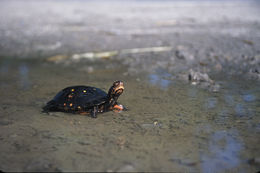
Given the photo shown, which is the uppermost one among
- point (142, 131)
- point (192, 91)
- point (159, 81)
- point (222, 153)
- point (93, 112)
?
→ point (159, 81)

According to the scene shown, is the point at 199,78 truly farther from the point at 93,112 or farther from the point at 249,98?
the point at 93,112

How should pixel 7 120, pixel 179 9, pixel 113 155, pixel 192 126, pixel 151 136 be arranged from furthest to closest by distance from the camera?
pixel 179 9 < pixel 7 120 < pixel 192 126 < pixel 151 136 < pixel 113 155

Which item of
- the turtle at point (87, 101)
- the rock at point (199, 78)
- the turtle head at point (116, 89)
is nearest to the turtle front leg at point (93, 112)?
the turtle at point (87, 101)

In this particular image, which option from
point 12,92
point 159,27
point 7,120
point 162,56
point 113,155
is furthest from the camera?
point 159,27

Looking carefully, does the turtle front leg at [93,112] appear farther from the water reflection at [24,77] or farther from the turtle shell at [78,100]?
the water reflection at [24,77]

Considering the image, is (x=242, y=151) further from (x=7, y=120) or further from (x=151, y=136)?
(x=7, y=120)

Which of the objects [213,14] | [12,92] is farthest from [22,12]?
[12,92]

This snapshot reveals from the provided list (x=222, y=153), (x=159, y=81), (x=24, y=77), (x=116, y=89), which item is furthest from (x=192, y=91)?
(x=24, y=77)

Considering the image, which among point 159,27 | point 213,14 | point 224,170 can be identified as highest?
point 213,14
